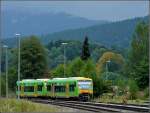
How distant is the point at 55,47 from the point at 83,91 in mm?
95892

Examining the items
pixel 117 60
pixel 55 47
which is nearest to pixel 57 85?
pixel 117 60

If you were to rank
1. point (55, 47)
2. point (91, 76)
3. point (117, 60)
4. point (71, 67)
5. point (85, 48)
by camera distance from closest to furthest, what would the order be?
point (91, 76) → point (71, 67) → point (85, 48) → point (117, 60) → point (55, 47)

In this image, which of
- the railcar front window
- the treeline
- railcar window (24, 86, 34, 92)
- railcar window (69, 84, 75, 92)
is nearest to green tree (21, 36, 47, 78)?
the treeline

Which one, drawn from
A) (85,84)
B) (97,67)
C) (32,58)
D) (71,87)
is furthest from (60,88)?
(97,67)

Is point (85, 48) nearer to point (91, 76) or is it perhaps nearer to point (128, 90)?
point (91, 76)

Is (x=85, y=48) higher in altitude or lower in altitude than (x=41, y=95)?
higher

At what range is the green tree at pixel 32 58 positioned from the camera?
8031 cm

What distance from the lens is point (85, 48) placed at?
301ft

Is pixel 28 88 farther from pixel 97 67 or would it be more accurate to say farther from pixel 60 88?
pixel 97 67

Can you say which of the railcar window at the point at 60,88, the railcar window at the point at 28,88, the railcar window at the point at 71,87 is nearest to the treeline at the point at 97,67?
the railcar window at the point at 60,88

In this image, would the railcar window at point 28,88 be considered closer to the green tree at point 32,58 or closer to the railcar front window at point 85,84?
the railcar front window at point 85,84

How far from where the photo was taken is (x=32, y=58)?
263 ft

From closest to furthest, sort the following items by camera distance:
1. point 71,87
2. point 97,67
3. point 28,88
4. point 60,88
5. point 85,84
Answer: point 85,84, point 71,87, point 60,88, point 28,88, point 97,67

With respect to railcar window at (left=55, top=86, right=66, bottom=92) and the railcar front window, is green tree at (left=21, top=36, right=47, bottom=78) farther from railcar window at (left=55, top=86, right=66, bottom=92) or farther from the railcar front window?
the railcar front window
